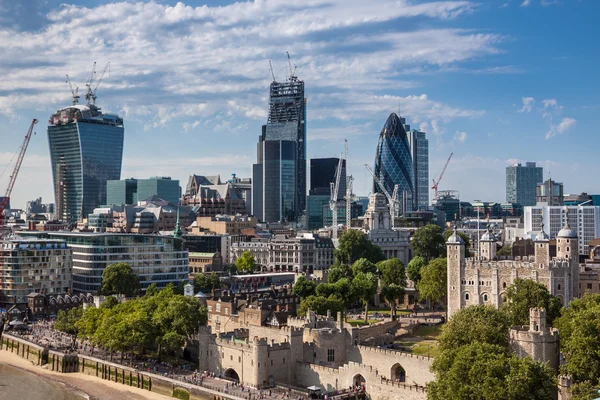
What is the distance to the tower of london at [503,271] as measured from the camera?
296 ft

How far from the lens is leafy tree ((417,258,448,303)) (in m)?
109

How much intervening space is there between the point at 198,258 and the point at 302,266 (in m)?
25.1

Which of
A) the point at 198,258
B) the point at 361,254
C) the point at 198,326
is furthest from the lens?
the point at 198,258

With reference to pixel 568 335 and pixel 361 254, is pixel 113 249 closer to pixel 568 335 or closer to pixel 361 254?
pixel 361 254

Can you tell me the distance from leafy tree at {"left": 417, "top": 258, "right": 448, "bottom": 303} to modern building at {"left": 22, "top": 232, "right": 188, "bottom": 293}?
164ft

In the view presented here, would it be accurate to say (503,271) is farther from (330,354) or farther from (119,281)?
(119,281)

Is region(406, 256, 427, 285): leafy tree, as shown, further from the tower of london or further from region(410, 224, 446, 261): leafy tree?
region(410, 224, 446, 261): leafy tree

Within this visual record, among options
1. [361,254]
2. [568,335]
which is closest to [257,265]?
[361,254]

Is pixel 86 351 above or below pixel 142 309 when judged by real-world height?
below

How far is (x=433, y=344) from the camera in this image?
283 feet

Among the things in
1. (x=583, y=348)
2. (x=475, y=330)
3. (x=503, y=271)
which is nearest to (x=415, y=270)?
(x=503, y=271)

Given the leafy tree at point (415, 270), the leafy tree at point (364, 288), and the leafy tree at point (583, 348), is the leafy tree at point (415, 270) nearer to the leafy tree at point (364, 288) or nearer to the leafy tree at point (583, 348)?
the leafy tree at point (364, 288)

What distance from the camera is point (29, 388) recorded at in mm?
78875

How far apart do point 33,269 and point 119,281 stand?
1468cm
